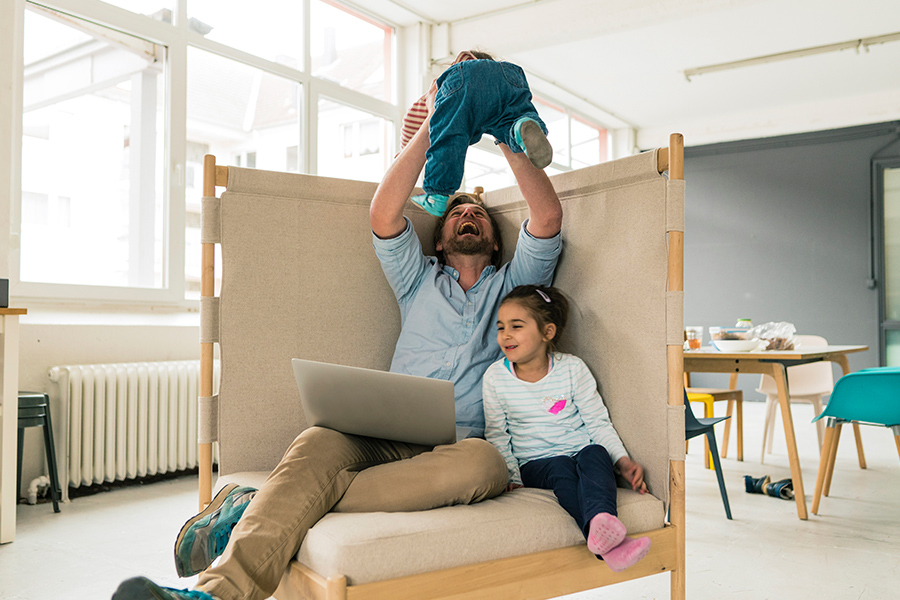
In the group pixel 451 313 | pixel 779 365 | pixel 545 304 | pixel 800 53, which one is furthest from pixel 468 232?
pixel 800 53

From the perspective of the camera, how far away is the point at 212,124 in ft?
12.7

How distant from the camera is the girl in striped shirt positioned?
144cm

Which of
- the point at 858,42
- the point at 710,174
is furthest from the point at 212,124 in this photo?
the point at 710,174

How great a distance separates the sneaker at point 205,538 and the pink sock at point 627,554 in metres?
0.66

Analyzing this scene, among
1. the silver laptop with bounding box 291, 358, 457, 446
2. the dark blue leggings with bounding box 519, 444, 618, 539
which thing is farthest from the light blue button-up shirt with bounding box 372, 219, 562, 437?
the silver laptop with bounding box 291, 358, 457, 446

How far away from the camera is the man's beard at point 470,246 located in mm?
1824

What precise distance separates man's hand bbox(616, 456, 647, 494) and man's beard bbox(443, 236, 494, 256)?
0.67m

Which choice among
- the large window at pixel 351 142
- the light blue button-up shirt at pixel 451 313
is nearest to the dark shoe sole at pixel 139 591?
the light blue button-up shirt at pixel 451 313

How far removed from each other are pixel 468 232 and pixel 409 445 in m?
0.64

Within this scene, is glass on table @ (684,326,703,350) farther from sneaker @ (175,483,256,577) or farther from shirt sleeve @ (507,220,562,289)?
sneaker @ (175,483,256,577)

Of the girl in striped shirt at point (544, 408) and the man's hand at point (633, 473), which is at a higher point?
the girl in striped shirt at point (544, 408)

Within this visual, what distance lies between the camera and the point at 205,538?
124 centimetres

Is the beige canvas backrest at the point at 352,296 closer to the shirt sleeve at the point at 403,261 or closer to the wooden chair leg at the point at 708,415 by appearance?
the shirt sleeve at the point at 403,261

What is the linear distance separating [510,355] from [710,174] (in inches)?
253
